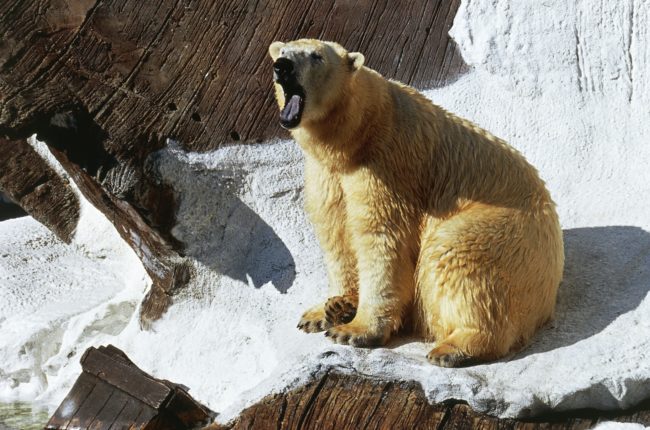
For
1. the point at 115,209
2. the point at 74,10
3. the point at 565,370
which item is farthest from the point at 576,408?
the point at 74,10

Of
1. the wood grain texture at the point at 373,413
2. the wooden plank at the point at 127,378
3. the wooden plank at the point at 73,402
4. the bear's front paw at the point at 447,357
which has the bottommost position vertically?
the wooden plank at the point at 73,402

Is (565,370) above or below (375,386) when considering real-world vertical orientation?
above

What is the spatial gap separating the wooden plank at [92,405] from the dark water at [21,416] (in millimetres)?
889

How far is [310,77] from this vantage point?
4672 mm

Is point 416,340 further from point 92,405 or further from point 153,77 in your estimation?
point 153,77

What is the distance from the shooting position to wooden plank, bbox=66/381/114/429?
17.0 ft

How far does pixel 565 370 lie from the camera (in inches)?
173

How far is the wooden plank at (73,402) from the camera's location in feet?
17.2

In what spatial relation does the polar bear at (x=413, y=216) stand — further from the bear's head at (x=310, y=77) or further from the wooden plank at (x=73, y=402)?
the wooden plank at (x=73, y=402)

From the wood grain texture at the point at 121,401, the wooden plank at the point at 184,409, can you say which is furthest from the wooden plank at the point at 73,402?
the wooden plank at the point at 184,409

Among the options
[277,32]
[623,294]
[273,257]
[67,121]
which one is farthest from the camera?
[277,32]

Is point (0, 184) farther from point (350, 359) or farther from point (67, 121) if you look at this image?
point (350, 359)

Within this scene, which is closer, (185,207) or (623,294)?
(623,294)

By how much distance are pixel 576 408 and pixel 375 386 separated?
959 millimetres
